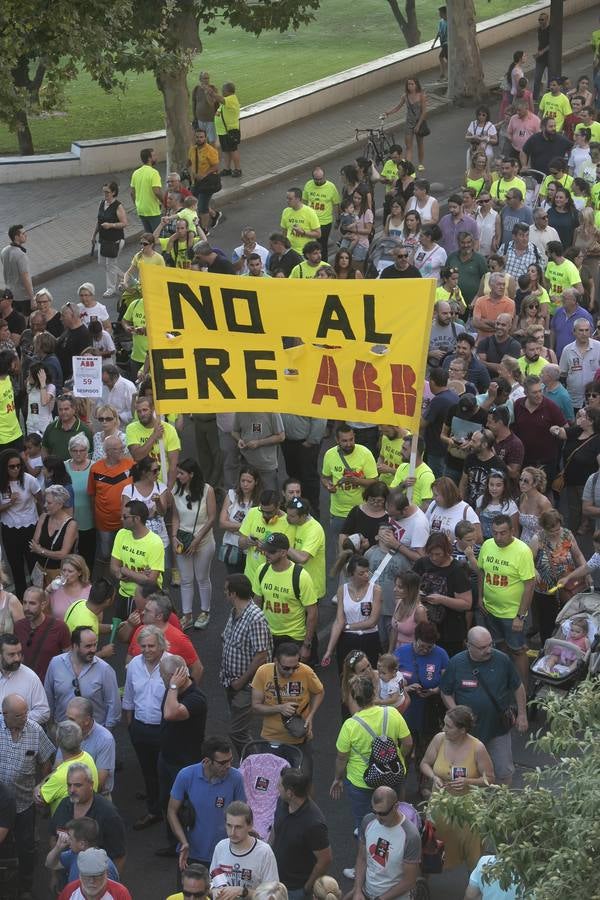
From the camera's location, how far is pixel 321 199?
67.4ft

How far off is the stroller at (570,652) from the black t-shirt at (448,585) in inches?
24.1

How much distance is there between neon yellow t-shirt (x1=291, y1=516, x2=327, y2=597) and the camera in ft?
40.5

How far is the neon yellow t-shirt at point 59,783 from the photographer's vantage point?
9.87 meters

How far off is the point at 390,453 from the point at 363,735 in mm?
4228

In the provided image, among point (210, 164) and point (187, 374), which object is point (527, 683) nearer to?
point (187, 374)

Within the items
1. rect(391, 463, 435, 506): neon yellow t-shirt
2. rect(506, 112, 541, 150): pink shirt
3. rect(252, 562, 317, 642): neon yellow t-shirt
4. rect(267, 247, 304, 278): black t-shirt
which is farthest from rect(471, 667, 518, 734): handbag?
rect(506, 112, 541, 150): pink shirt

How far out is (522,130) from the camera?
912 inches

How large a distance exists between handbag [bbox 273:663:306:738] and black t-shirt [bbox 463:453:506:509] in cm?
315

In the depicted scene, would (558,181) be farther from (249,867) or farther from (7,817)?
(249,867)

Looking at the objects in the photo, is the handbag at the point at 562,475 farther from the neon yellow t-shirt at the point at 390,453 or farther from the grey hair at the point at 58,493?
the grey hair at the point at 58,493

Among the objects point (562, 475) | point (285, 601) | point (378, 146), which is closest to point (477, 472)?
point (562, 475)

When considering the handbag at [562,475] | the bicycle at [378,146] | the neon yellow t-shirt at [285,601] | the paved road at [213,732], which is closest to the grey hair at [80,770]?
the paved road at [213,732]

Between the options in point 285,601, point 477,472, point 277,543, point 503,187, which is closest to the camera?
point 277,543

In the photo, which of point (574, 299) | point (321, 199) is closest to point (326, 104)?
point (321, 199)
